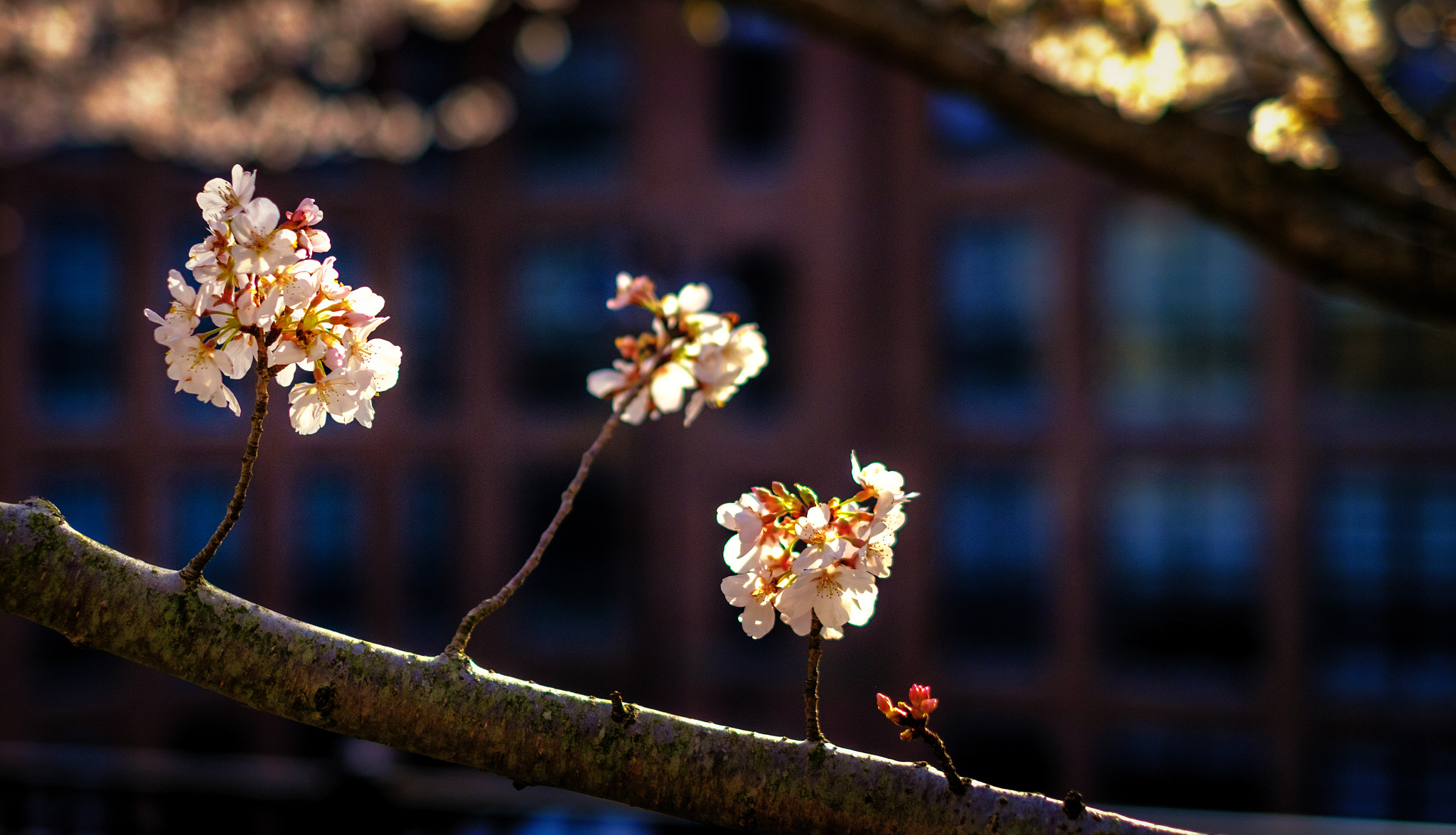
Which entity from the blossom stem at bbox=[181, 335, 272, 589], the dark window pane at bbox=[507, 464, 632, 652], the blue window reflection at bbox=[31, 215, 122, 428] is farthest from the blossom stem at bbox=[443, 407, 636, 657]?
the blue window reflection at bbox=[31, 215, 122, 428]

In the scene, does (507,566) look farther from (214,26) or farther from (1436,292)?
(1436,292)

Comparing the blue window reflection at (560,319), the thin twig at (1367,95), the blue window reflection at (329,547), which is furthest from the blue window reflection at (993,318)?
the thin twig at (1367,95)

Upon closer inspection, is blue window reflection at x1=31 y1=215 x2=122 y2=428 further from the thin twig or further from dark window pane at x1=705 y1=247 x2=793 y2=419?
the thin twig

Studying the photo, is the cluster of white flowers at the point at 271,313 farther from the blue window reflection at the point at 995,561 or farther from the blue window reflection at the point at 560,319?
the blue window reflection at the point at 560,319

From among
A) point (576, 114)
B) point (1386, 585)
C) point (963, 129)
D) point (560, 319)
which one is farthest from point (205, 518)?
point (1386, 585)

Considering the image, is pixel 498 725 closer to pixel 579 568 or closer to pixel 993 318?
pixel 993 318

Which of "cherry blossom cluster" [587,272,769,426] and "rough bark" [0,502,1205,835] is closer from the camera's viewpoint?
"rough bark" [0,502,1205,835]

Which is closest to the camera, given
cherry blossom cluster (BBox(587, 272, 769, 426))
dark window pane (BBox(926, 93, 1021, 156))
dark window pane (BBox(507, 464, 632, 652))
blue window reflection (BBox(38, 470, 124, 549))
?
cherry blossom cluster (BBox(587, 272, 769, 426))
